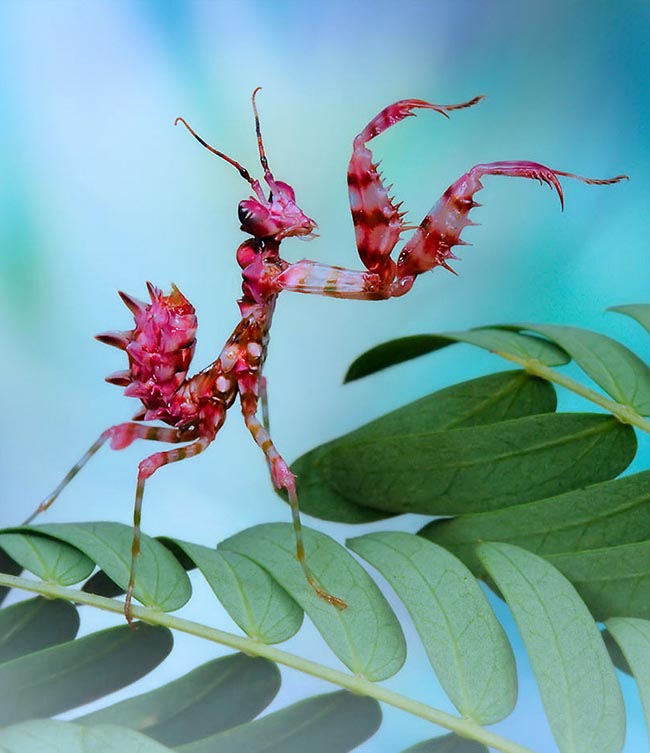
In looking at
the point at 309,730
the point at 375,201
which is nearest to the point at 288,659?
the point at 309,730

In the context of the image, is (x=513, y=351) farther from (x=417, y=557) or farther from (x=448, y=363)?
(x=448, y=363)

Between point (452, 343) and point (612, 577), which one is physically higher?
point (452, 343)

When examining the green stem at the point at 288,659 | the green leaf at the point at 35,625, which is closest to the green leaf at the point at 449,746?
the green stem at the point at 288,659

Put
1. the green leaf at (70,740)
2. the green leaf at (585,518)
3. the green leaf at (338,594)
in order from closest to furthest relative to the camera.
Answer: the green leaf at (70,740)
the green leaf at (338,594)
the green leaf at (585,518)

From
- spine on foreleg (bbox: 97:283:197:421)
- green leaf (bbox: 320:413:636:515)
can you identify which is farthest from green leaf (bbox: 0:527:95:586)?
green leaf (bbox: 320:413:636:515)

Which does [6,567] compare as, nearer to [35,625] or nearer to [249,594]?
[35,625]

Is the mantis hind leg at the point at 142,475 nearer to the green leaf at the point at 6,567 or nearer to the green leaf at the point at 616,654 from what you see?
the green leaf at the point at 6,567

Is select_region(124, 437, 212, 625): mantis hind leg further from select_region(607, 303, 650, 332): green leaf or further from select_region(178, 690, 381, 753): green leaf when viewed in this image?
select_region(607, 303, 650, 332): green leaf
